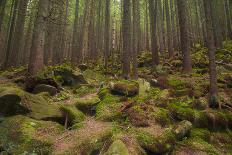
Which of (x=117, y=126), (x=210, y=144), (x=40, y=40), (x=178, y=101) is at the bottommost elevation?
(x=210, y=144)

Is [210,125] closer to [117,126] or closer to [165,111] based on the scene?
[165,111]

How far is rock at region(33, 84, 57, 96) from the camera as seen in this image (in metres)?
11.0

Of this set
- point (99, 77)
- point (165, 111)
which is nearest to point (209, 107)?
point (165, 111)

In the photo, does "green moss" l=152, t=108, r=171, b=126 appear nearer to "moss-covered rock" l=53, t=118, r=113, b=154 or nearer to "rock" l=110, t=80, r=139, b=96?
"moss-covered rock" l=53, t=118, r=113, b=154

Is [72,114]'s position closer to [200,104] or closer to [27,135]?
[27,135]

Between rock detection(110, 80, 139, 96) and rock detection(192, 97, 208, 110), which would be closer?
rock detection(192, 97, 208, 110)

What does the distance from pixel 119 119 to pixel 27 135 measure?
2970 mm

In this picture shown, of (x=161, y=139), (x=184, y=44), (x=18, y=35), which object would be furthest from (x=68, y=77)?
(x=18, y=35)

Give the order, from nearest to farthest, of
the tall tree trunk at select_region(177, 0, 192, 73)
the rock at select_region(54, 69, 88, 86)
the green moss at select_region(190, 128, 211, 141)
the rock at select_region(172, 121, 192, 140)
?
1. the rock at select_region(172, 121, 192, 140)
2. the green moss at select_region(190, 128, 211, 141)
3. the rock at select_region(54, 69, 88, 86)
4. the tall tree trunk at select_region(177, 0, 192, 73)

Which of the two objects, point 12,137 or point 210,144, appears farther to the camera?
point 210,144

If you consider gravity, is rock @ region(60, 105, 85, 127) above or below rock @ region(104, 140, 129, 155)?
above

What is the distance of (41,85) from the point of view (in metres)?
11.1

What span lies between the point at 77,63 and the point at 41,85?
1272 cm

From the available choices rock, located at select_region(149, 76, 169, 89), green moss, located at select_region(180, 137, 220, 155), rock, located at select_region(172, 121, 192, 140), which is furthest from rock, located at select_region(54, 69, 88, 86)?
green moss, located at select_region(180, 137, 220, 155)
